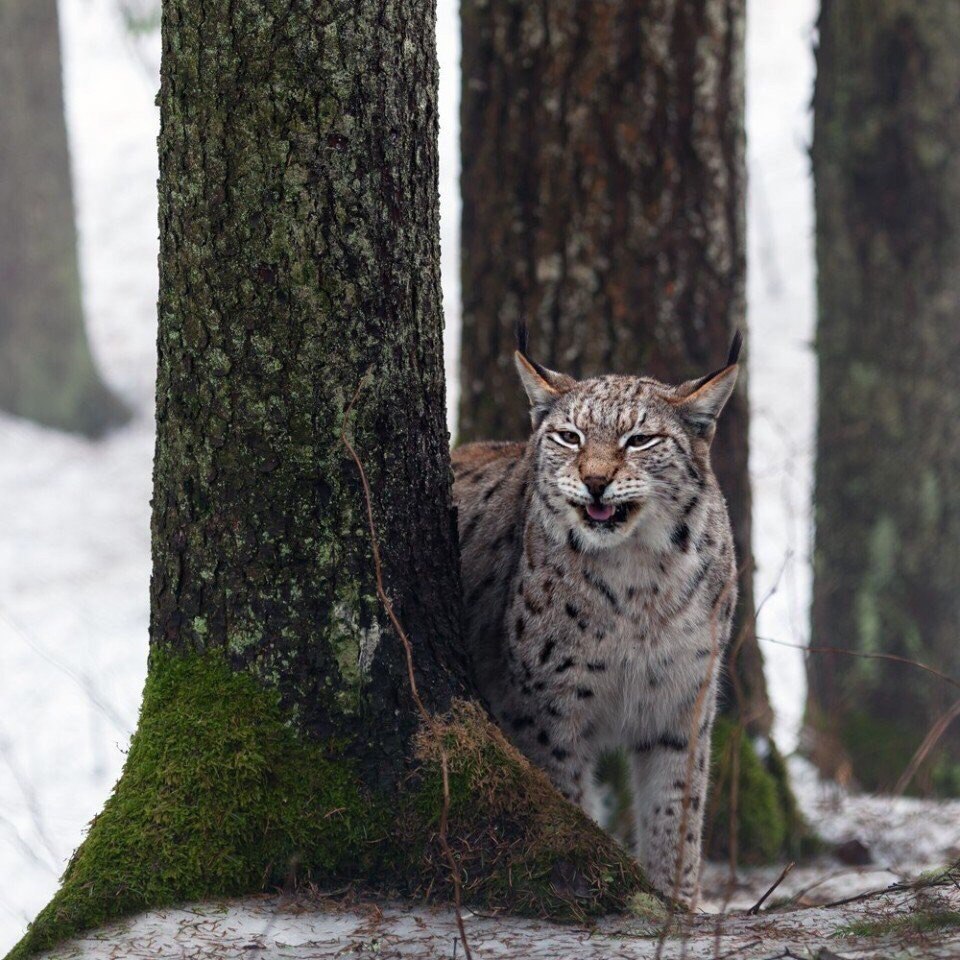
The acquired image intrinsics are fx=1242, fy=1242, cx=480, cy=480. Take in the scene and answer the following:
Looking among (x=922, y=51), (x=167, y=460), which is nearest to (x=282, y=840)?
(x=167, y=460)

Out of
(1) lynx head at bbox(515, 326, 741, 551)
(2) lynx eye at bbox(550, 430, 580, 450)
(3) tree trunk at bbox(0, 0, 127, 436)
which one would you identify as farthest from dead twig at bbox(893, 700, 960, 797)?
(3) tree trunk at bbox(0, 0, 127, 436)

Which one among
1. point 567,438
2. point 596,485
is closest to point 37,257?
point 567,438

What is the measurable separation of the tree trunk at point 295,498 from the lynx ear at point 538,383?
0.63m

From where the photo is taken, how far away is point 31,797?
18.7 ft

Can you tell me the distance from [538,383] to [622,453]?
44 cm

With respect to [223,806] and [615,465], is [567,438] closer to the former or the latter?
[615,465]

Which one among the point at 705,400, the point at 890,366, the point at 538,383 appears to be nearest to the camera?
the point at 705,400

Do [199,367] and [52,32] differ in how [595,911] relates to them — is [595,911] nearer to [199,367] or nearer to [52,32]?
[199,367]

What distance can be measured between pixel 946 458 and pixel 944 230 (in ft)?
4.99

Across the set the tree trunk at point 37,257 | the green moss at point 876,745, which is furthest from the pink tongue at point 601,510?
the tree trunk at point 37,257

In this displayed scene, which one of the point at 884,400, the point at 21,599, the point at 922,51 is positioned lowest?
the point at 21,599

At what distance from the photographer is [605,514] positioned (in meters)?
3.85

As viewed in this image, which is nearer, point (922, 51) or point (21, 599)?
point (922, 51)

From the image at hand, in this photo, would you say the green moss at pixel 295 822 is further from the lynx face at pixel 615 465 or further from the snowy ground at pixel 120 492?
the lynx face at pixel 615 465
